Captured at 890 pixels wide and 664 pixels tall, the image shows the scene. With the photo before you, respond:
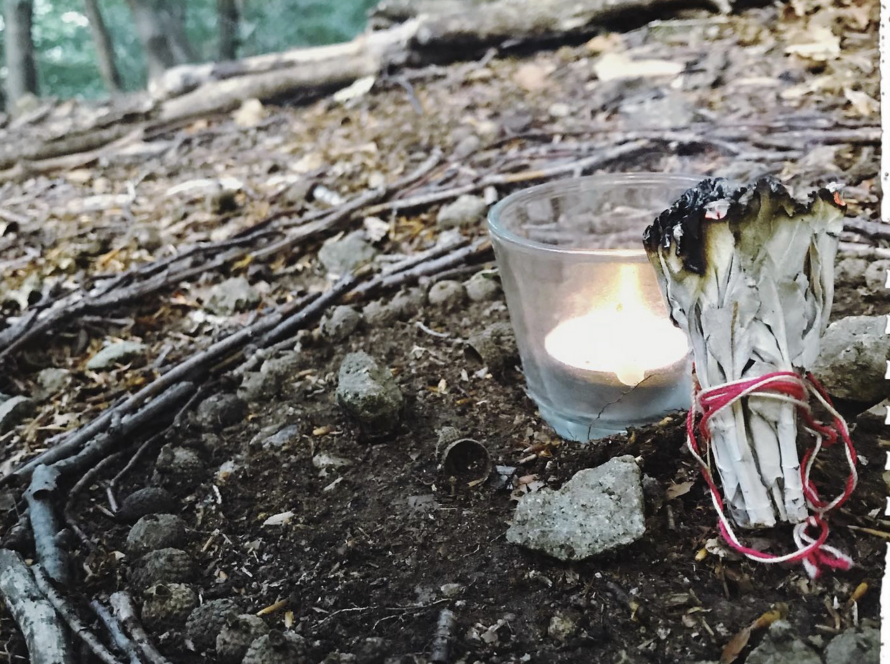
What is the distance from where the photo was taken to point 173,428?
1.41m

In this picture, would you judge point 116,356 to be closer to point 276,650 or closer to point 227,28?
point 276,650

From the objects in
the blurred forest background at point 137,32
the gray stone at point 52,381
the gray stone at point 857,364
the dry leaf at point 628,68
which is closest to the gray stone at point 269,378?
the gray stone at point 52,381

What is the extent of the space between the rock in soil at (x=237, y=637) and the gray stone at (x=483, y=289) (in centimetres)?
94

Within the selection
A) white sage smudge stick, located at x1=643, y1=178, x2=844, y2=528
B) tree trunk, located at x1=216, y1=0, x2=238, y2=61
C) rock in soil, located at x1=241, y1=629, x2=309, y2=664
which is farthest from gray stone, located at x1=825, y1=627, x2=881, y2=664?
tree trunk, located at x1=216, y1=0, x2=238, y2=61

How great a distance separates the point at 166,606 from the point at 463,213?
4.43 ft

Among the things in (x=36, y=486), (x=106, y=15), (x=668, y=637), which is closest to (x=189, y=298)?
(x=36, y=486)

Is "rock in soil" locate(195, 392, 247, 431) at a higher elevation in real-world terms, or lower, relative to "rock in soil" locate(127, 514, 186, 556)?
lower

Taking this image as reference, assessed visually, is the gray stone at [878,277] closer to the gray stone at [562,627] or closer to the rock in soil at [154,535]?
the gray stone at [562,627]

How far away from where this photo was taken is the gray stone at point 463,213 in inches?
79.4

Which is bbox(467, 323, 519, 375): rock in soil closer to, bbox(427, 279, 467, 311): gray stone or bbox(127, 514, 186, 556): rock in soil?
bbox(427, 279, 467, 311): gray stone

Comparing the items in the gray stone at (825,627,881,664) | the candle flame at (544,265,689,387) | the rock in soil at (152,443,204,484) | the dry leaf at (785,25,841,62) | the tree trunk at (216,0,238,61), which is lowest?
the rock in soil at (152,443,204,484)

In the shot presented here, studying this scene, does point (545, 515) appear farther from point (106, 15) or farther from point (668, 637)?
point (106, 15)

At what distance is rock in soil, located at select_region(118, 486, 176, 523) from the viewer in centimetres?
119

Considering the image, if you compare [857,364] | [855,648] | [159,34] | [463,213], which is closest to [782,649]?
[855,648]
